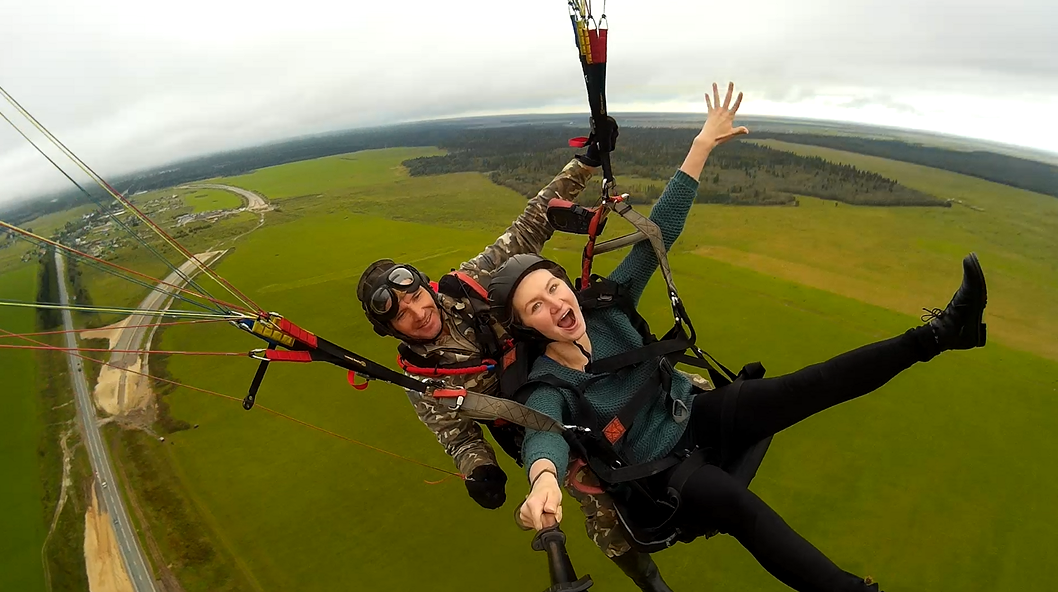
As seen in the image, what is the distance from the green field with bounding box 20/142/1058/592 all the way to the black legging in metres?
6.78

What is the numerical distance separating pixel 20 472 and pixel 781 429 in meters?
18.6

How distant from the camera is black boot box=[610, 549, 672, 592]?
10.3 feet

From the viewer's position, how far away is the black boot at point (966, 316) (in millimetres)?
1595

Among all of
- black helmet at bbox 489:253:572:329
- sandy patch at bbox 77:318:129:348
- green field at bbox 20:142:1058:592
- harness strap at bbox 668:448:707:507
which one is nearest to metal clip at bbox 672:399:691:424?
harness strap at bbox 668:448:707:507

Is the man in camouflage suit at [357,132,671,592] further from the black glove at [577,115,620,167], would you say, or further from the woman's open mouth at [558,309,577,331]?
the woman's open mouth at [558,309,577,331]

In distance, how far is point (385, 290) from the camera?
2.25 m

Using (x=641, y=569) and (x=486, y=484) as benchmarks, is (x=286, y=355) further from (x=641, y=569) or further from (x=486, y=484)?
(x=641, y=569)

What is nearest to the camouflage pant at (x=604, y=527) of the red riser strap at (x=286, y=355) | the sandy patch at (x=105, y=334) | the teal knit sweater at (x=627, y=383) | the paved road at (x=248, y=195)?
the teal knit sweater at (x=627, y=383)

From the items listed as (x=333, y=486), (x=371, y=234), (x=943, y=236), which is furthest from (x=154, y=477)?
(x=943, y=236)

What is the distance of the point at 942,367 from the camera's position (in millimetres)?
14164

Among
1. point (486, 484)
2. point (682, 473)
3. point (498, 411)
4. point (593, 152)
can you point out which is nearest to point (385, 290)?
point (498, 411)

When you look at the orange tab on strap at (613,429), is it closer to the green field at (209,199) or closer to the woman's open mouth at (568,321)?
the woman's open mouth at (568,321)

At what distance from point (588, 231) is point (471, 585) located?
7.96 metres

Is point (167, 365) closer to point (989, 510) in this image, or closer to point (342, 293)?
point (342, 293)
